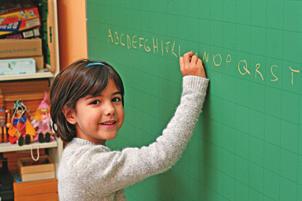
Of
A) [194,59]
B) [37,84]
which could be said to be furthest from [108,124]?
[37,84]

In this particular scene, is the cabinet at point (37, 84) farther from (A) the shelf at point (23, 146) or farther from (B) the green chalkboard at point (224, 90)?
(B) the green chalkboard at point (224, 90)

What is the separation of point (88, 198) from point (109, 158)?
0.39ft

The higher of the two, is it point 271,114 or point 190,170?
point 271,114

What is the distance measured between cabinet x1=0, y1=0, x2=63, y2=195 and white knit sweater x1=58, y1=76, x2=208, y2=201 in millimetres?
1352

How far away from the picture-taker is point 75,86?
5.35ft

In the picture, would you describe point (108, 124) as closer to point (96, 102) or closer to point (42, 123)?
point (96, 102)

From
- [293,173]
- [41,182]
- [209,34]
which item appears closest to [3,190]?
[41,182]

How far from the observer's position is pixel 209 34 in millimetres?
1453

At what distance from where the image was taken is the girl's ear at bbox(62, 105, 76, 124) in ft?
5.48

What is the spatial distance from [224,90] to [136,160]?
282mm

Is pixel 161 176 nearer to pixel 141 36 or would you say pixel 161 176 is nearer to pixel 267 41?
pixel 141 36

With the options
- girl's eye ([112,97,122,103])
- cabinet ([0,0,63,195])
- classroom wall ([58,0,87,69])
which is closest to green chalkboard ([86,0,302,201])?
girl's eye ([112,97,122,103])

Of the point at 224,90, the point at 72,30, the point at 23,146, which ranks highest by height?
the point at 224,90

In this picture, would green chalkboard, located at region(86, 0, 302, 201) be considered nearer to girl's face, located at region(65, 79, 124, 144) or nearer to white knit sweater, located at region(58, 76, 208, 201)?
white knit sweater, located at region(58, 76, 208, 201)
